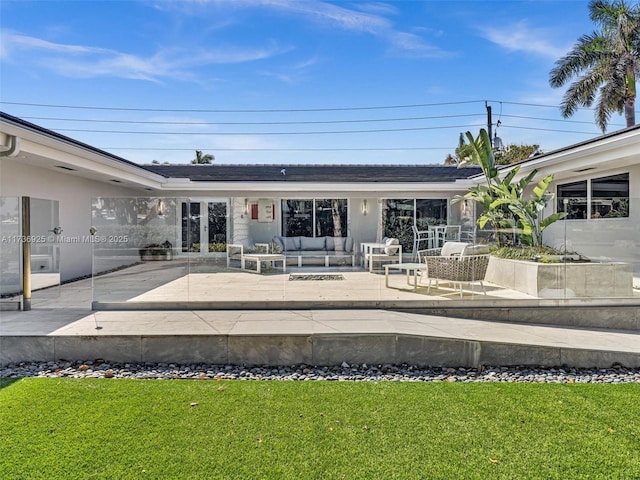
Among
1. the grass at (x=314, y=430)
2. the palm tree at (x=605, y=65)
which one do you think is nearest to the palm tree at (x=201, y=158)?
the palm tree at (x=605, y=65)

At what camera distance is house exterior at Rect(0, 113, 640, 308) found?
260 inches

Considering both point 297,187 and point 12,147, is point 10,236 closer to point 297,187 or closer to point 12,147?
point 12,147

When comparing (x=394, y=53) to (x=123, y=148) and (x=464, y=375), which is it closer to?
(x=464, y=375)

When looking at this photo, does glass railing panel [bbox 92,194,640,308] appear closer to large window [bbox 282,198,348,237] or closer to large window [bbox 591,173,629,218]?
large window [bbox 591,173,629,218]

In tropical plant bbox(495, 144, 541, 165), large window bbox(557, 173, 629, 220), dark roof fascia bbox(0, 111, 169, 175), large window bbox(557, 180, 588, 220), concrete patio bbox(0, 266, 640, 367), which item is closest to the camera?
concrete patio bbox(0, 266, 640, 367)

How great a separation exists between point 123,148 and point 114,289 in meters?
30.9

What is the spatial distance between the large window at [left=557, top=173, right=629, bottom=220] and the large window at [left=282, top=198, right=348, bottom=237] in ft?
23.1

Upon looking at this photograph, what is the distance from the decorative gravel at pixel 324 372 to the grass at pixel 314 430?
0.96ft

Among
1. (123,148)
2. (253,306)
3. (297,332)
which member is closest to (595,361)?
(297,332)

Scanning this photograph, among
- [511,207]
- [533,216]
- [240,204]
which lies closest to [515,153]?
[511,207]

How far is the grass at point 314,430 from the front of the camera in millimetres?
2717

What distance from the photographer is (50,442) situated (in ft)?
9.85

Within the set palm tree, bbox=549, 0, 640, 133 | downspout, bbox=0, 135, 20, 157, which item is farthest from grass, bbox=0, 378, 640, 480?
palm tree, bbox=549, 0, 640, 133

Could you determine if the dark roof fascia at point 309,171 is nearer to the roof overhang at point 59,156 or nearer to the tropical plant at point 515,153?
the roof overhang at point 59,156
